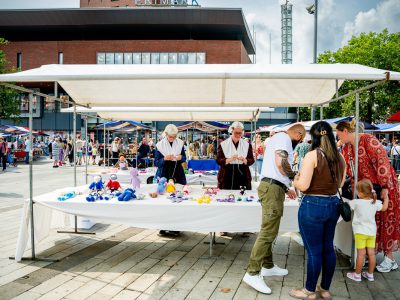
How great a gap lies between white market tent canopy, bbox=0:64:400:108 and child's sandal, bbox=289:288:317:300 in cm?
220

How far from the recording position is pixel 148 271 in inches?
151

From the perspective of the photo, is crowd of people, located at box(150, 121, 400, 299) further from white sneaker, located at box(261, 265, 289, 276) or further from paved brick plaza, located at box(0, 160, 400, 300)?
paved brick plaza, located at box(0, 160, 400, 300)

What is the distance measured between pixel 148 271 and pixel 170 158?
1794mm

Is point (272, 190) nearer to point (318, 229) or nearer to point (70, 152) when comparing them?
point (318, 229)

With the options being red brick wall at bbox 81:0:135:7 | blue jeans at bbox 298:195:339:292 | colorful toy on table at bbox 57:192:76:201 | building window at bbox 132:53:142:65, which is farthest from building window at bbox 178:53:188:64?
blue jeans at bbox 298:195:339:292

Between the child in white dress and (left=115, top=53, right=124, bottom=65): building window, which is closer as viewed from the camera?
the child in white dress

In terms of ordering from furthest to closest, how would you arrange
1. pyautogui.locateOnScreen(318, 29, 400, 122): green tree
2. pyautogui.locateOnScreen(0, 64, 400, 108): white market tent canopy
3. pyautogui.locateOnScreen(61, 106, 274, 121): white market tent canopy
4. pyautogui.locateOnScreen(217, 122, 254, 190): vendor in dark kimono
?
pyautogui.locateOnScreen(318, 29, 400, 122): green tree → pyautogui.locateOnScreen(61, 106, 274, 121): white market tent canopy → pyautogui.locateOnScreen(217, 122, 254, 190): vendor in dark kimono → pyautogui.locateOnScreen(0, 64, 400, 108): white market tent canopy

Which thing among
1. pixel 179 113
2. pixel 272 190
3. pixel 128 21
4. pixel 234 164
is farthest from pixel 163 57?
pixel 272 190

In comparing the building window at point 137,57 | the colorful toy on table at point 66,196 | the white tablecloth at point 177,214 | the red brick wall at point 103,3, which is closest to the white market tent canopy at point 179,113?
the colorful toy on table at point 66,196

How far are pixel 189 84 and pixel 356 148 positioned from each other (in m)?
2.35

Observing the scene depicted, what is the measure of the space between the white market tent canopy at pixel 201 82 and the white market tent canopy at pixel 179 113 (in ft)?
6.77

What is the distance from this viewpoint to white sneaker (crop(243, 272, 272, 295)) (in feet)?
10.6

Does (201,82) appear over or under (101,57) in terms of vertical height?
under

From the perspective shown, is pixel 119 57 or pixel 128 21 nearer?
pixel 128 21
